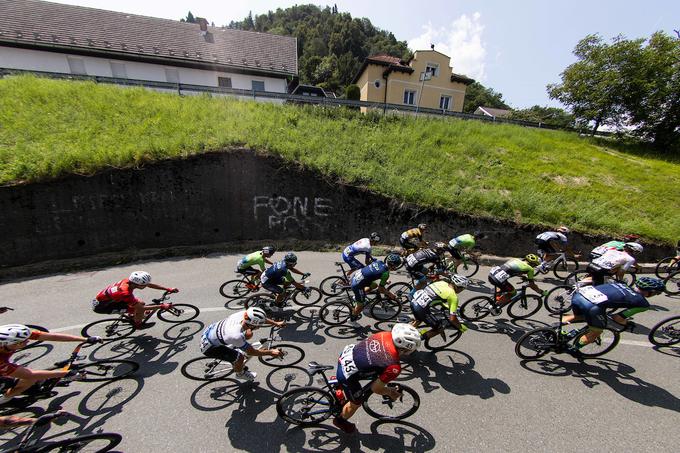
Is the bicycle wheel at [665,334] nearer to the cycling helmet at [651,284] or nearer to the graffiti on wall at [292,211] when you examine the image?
the cycling helmet at [651,284]

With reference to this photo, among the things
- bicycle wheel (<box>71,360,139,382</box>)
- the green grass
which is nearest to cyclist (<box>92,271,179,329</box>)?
bicycle wheel (<box>71,360,139,382</box>)

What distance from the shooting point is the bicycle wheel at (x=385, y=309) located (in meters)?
6.57

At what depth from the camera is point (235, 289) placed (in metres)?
7.38

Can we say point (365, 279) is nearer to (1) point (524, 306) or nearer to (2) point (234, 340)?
(2) point (234, 340)

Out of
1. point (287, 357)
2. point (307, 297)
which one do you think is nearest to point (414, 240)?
point (307, 297)

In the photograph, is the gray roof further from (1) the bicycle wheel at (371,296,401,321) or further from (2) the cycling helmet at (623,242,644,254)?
(2) the cycling helmet at (623,242,644,254)

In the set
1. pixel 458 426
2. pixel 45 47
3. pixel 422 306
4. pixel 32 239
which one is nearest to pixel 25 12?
pixel 45 47

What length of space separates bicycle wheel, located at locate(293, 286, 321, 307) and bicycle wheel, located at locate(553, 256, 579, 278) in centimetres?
753

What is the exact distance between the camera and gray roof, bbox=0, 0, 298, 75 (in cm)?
1866

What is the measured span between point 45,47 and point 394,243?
25931 millimetres

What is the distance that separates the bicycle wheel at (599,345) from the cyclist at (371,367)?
376 centimetres

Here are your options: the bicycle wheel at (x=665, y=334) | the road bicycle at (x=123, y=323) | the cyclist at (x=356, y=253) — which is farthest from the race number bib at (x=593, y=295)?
the road bicycle at (x=123, y=323)

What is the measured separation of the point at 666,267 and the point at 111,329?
51.3 feet

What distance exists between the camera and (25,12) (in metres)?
19.4
